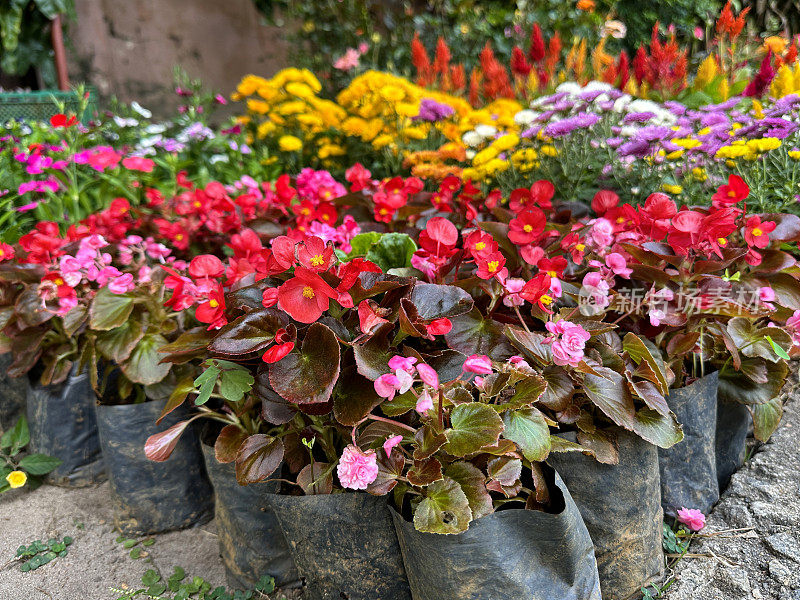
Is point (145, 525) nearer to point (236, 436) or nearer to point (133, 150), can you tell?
point (236, 436)

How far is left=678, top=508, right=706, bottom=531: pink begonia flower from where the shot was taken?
1436 millimetres

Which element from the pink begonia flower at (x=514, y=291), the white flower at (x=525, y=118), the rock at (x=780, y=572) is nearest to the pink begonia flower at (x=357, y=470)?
the pink begonia flower at (x=514, y=291)

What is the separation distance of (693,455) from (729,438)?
0.83ft

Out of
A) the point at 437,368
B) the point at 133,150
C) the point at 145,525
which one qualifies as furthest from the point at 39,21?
the point at 437,368

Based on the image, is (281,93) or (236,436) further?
(281,93)

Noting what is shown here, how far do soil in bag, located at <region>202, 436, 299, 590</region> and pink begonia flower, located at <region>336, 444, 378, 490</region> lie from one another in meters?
0.53

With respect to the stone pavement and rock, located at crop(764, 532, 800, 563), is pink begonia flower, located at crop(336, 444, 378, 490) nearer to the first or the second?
the stone pavement

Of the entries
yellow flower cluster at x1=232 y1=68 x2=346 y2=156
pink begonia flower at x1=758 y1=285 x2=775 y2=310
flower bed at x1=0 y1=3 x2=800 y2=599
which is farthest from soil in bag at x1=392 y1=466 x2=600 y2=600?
yellow flower cluster at x1=232 y1=68 x2=346 y2=156

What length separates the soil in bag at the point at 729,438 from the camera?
162 cm

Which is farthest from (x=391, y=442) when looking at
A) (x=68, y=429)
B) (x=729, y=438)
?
(x=68, y=429)

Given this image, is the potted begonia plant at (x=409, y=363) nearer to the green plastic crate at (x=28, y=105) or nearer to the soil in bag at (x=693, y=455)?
the soil in bag at (x=693, y=455)

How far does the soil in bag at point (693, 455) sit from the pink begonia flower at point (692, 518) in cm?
3

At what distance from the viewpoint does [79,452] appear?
6.25 feet

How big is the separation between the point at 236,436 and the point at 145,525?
66 cm
